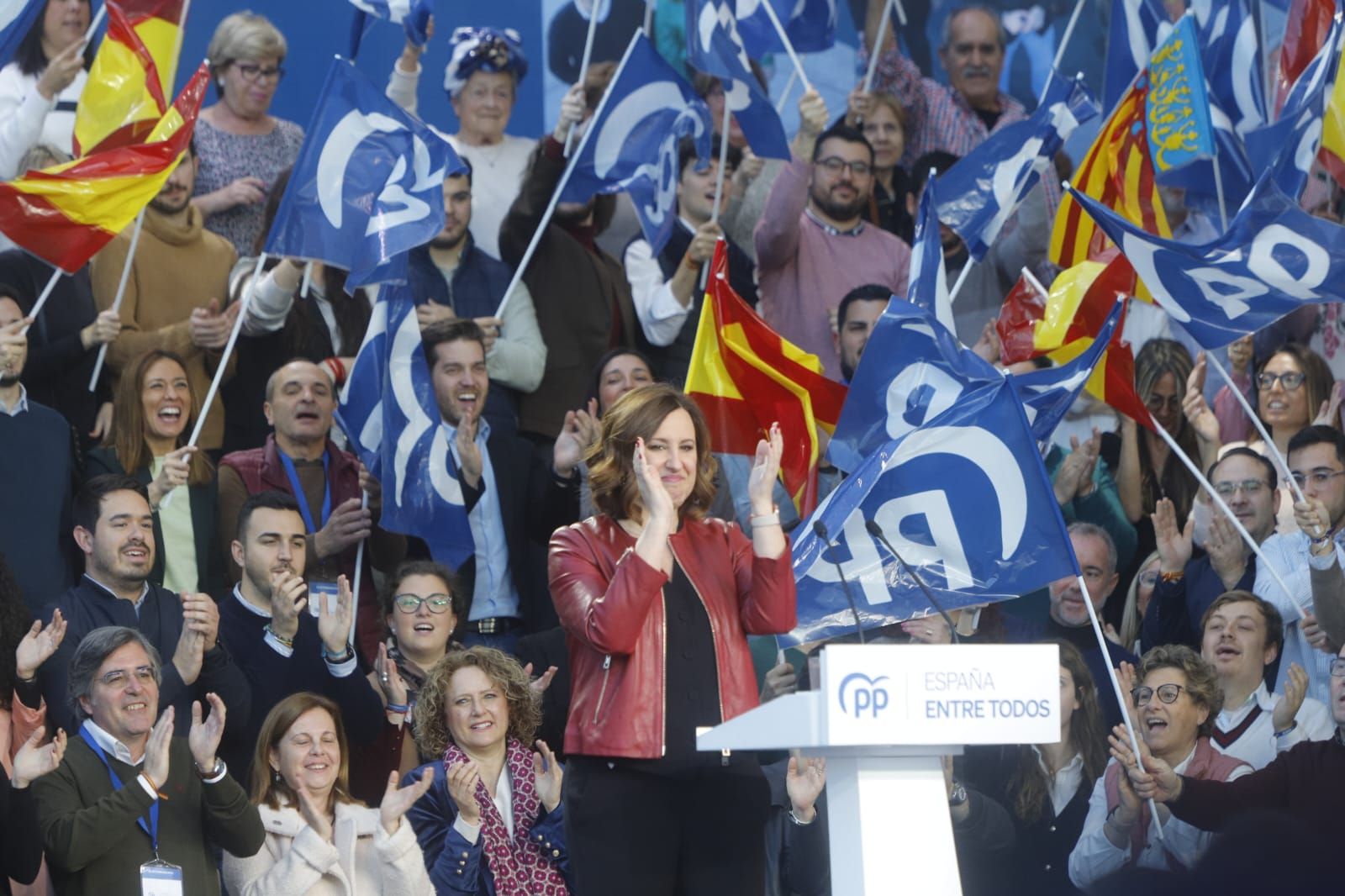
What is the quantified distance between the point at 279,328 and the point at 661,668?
407 centimetres

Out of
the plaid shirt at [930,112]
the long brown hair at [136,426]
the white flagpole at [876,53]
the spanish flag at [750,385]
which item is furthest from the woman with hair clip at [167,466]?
the plaid shirt at [930,112]

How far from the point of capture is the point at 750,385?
7.46m

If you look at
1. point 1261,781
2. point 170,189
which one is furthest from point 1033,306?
point 170,189

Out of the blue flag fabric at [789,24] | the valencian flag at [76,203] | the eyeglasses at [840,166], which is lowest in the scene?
the valencian flag at [76,203]

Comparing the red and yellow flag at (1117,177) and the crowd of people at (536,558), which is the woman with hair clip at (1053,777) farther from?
the red and yellow flag at (1117,177)

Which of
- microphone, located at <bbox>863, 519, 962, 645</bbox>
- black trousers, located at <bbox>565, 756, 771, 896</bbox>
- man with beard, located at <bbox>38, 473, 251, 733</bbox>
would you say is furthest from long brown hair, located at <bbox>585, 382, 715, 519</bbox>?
man with beard, located at <bbox>38, 473, 251, 733</bbox>

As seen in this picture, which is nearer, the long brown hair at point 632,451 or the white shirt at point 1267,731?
the long brown hair at point 632,451

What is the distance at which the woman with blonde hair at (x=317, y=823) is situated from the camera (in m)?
5.98

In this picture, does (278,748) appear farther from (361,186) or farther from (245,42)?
(245,42)

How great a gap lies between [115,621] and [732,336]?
2.39 m

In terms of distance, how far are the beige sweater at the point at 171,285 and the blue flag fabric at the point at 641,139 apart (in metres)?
1.54

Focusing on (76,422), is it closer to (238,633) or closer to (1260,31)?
(238,633)

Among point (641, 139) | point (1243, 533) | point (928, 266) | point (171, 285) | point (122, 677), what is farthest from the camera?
point (641, 139)

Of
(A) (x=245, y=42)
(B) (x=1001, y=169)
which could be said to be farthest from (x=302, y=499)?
(B) (x=1001, y=169)
